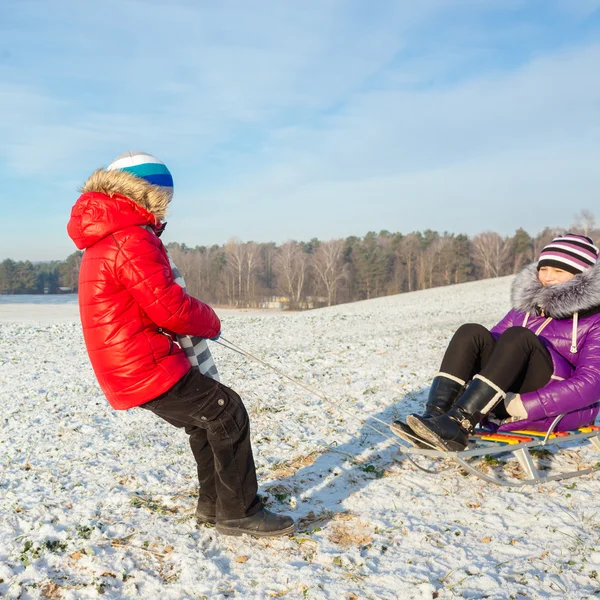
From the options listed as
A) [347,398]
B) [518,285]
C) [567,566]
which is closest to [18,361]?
[347,398]

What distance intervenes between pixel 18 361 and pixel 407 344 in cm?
695

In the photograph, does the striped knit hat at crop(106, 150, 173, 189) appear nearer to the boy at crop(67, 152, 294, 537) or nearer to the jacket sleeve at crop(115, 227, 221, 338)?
the boy at crop(67, 152, 294, 537)

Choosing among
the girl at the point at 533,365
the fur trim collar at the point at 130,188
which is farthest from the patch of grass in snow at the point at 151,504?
the fur trim collar at the point at 130,188

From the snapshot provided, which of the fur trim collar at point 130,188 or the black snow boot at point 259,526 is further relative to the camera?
the black snow boot at point 259,526

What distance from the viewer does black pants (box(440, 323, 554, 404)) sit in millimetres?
4117

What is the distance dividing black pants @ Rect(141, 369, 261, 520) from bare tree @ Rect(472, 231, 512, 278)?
70.4 meters

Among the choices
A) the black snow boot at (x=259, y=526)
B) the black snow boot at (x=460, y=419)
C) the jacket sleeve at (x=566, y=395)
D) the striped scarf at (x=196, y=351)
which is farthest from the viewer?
the jacket sleeve at (x=566, y=395)

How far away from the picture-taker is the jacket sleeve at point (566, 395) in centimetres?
419

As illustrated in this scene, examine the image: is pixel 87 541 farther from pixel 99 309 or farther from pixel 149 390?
pixel 99 309

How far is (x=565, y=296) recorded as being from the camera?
4.48 meters

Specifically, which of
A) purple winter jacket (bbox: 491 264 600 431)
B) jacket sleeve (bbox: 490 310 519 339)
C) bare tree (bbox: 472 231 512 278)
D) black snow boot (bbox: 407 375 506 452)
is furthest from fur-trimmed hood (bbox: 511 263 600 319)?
bare tree (bbox: 472 231 512 278)

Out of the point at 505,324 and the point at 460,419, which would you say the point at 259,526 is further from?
the point at 505,324

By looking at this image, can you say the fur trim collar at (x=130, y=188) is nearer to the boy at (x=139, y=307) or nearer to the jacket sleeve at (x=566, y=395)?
the boy at (x=139, y=307)

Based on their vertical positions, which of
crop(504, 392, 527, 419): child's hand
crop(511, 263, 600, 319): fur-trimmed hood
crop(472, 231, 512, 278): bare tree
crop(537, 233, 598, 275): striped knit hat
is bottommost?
crop(504, 392, 527, 419): child's hand
